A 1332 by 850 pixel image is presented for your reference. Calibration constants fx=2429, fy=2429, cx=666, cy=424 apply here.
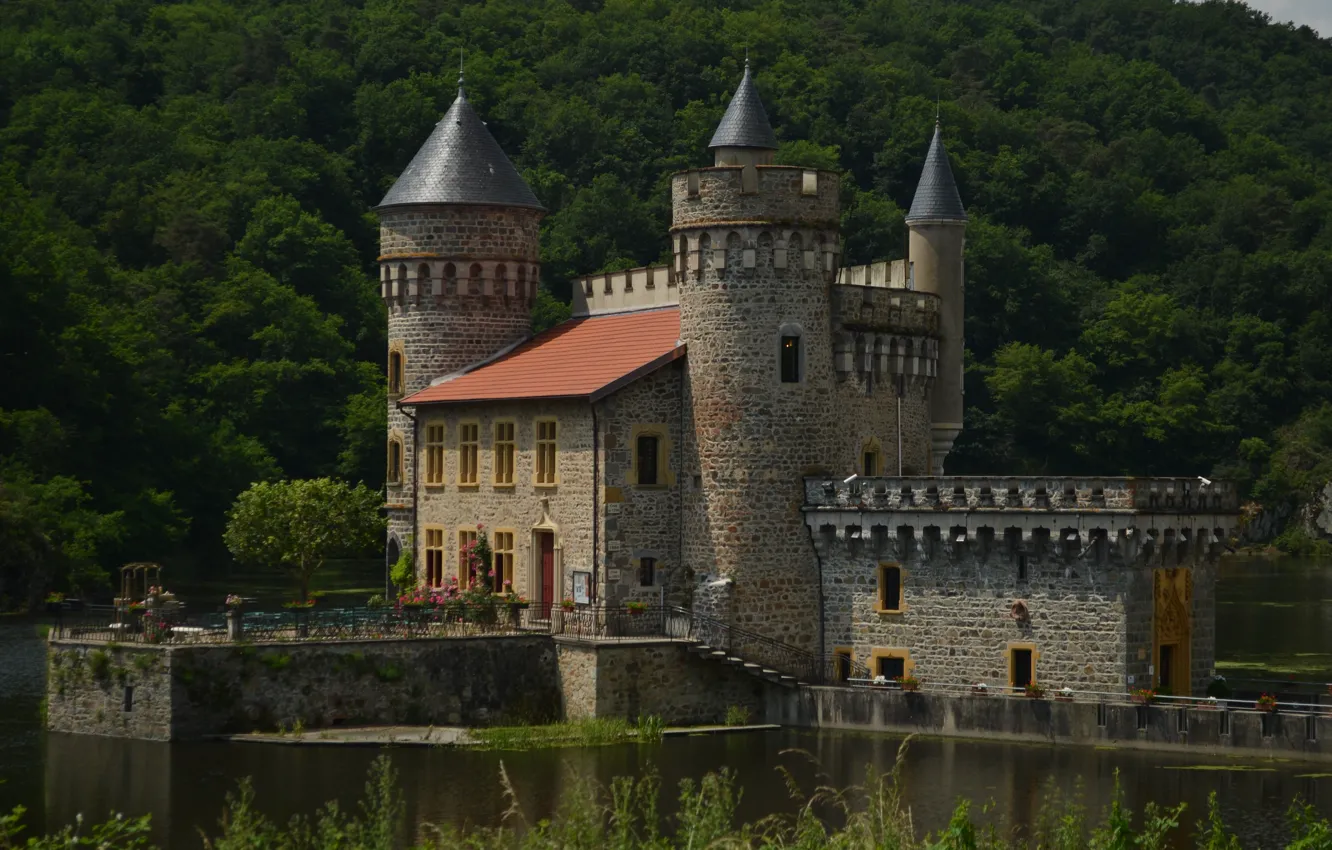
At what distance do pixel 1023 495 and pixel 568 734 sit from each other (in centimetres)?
995

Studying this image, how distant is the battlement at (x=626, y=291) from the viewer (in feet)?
179

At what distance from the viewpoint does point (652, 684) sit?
159 ft

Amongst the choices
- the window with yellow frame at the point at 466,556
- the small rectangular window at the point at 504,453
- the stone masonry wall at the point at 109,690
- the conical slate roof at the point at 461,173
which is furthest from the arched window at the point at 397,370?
the stone masonry wall at the point at 109,690

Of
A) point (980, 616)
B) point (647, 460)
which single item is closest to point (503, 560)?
point (647, 460)

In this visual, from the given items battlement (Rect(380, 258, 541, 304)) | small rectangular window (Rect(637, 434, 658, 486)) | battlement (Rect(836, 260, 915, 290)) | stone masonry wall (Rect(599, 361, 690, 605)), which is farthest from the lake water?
battlement (Rect(380, 258, 541, 304))

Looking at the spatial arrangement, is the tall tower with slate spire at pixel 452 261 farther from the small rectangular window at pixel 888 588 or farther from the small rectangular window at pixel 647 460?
the small rectangular window at pixel 888 588

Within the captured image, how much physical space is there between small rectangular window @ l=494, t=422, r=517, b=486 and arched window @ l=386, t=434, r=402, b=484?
516 centimetres

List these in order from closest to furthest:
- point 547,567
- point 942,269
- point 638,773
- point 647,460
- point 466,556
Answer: point 638,773
point 647,460
point 547,567
point 942,269
point 466,556

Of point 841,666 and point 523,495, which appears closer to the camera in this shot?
point 841,666

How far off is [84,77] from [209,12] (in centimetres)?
1783

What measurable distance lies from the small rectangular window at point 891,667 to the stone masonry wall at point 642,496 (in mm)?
4301

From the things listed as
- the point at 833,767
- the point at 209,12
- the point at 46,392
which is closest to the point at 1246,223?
the point at 209,12

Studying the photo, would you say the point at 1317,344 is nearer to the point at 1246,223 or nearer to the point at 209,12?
the point at 1246,223

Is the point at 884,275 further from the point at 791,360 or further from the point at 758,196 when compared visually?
the point at 758,196
